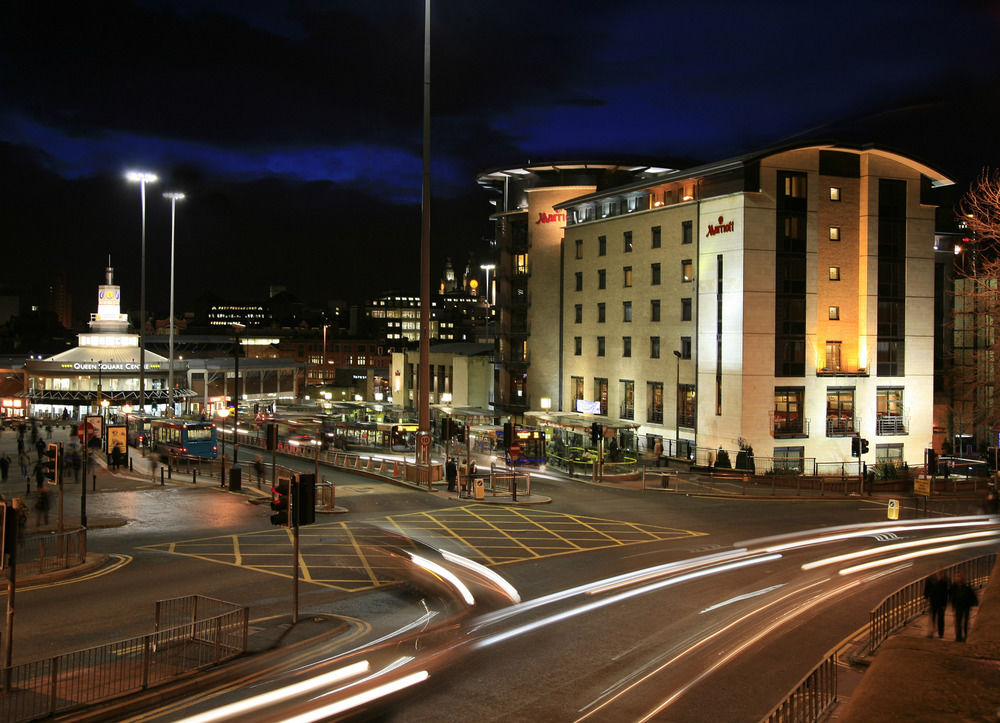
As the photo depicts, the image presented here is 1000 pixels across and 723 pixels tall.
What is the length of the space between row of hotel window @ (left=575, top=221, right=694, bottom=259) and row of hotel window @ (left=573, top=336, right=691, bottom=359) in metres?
6.14

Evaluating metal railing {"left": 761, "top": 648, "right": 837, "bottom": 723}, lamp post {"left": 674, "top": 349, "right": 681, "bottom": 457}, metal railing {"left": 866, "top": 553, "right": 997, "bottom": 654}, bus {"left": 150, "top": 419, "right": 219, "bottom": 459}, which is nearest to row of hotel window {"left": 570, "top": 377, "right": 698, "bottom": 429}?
lamp post {"left": 674, "top": 349, "right": 681, "bottom": 457}

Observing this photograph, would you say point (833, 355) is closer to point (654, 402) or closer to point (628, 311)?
point (654, 402)

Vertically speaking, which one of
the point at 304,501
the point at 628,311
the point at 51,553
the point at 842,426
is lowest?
the point at 51,553

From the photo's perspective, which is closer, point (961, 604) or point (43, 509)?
point (961, 604)

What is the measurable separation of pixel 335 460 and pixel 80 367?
42412 millimetres

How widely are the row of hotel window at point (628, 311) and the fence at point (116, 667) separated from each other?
40784 millimetres

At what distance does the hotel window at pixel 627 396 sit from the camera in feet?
184

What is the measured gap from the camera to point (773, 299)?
46219 millimetres

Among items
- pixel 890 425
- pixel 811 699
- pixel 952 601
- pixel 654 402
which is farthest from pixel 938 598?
pixel 654 402

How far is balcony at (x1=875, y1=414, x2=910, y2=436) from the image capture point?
159ft

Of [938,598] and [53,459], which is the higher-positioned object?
[53,459]

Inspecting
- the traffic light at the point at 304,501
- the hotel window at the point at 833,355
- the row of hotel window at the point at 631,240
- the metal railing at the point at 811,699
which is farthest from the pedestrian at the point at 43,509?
the hotel window at the point at 833,355

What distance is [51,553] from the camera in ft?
66.5

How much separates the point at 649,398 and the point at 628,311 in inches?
259
